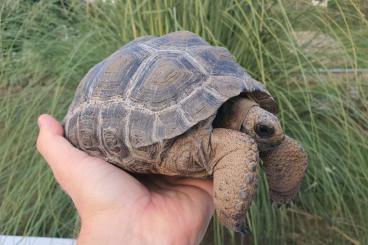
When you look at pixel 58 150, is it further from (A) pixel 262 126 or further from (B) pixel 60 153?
(A) pixel 262 126

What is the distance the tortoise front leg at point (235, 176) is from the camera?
2.52 ft

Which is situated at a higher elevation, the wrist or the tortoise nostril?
the tortoise nostril

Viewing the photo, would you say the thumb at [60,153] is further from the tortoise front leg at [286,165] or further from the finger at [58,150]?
the tortoise front leg at [286,165]

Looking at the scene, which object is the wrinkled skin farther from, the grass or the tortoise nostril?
the grass

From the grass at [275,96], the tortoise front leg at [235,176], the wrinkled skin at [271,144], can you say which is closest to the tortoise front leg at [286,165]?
the wrinkled skin at [271,144]

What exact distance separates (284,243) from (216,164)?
0.80 meters

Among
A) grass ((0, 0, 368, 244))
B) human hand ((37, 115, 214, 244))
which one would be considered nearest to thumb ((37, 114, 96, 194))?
human hand ((37, 115, 214, 244))

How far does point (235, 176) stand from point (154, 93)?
221 mm

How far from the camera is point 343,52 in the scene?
1.61 m

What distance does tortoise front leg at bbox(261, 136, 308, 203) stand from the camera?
916 mm

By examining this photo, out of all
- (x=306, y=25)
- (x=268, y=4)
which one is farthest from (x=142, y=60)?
(x=306, y=25)

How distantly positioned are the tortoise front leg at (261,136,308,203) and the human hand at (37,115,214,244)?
145 millimetres

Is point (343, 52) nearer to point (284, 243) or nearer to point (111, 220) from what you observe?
point (284, 243)

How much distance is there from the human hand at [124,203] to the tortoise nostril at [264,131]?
0.71ft
